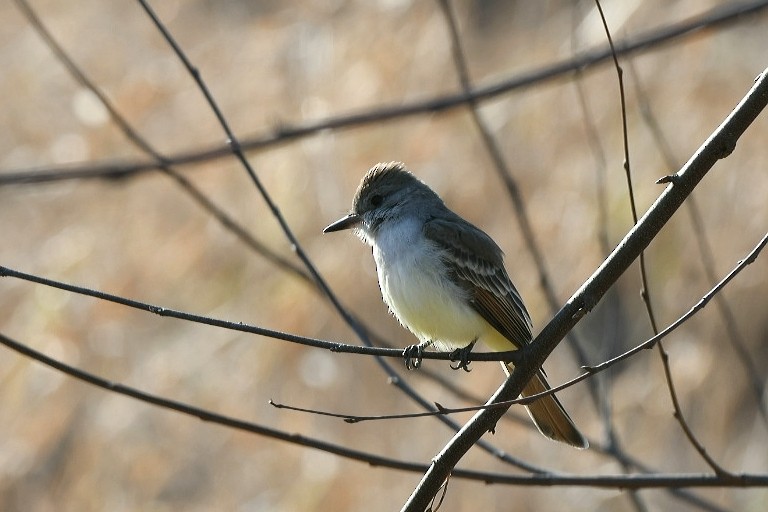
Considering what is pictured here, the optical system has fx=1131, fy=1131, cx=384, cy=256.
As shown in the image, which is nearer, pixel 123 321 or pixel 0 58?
pixel 123 321

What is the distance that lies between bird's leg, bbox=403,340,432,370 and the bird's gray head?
53 cm

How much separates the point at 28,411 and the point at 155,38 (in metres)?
3.14

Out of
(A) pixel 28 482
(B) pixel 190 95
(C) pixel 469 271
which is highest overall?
(B) pixel 190 95

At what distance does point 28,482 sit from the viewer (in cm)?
646

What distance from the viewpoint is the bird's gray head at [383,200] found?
156 inches

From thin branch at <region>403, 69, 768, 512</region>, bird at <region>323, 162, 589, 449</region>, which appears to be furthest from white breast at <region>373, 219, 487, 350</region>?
thin branch at <region>403, 69, 768, 512</region>

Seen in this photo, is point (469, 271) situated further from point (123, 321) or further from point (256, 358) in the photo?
point (123, 321)

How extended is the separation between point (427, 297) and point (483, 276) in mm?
239

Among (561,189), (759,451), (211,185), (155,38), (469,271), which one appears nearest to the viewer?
(469,271)

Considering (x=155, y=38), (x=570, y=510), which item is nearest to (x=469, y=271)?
(x=570, y=510)

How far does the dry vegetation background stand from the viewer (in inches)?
245

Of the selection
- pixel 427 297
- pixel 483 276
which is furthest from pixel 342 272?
pixel 427 297

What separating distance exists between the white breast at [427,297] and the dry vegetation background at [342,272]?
93.9 inches

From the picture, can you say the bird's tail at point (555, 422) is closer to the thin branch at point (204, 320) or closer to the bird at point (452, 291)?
the bird at point (452, 291)
